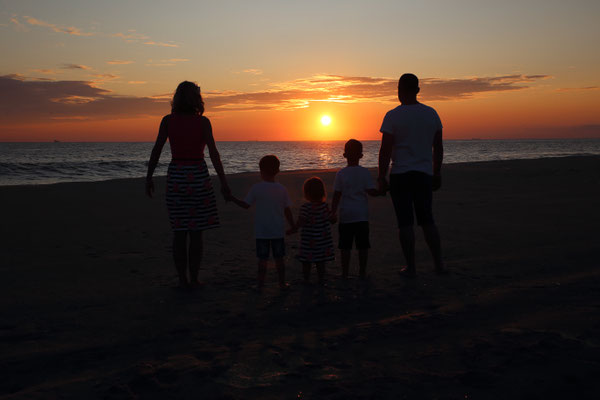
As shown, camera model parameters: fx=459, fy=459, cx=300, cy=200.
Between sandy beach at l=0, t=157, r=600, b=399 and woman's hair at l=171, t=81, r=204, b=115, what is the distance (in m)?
1.64

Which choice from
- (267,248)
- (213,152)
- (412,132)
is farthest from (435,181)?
(213,152)

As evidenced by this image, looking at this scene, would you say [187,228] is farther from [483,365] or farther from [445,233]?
[445,233]

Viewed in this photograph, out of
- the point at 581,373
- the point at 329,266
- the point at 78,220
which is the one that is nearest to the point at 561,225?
the point at 329,266

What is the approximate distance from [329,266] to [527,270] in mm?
2001

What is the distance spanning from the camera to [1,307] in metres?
3.58

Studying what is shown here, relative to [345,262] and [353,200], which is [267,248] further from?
[353,200]

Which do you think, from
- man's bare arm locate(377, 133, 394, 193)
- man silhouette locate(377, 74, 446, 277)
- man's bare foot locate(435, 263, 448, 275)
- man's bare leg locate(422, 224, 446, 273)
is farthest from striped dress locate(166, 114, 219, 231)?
man's bare foot locate(435, 263, 448, 275)

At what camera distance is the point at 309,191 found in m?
4.50

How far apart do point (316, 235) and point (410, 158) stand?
3.97 feet

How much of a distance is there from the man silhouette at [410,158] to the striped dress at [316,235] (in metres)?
0.65

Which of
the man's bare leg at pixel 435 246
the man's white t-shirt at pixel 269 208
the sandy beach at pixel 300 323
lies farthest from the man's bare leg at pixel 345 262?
the man's bare leg at pixel 435 246

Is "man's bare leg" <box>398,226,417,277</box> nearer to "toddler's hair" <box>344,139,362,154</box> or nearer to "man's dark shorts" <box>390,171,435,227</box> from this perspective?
"man's dark shorts" <box>390,171,435,227</box>

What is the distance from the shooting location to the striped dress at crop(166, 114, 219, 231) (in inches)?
163

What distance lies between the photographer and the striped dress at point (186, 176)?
4148 millimetres
